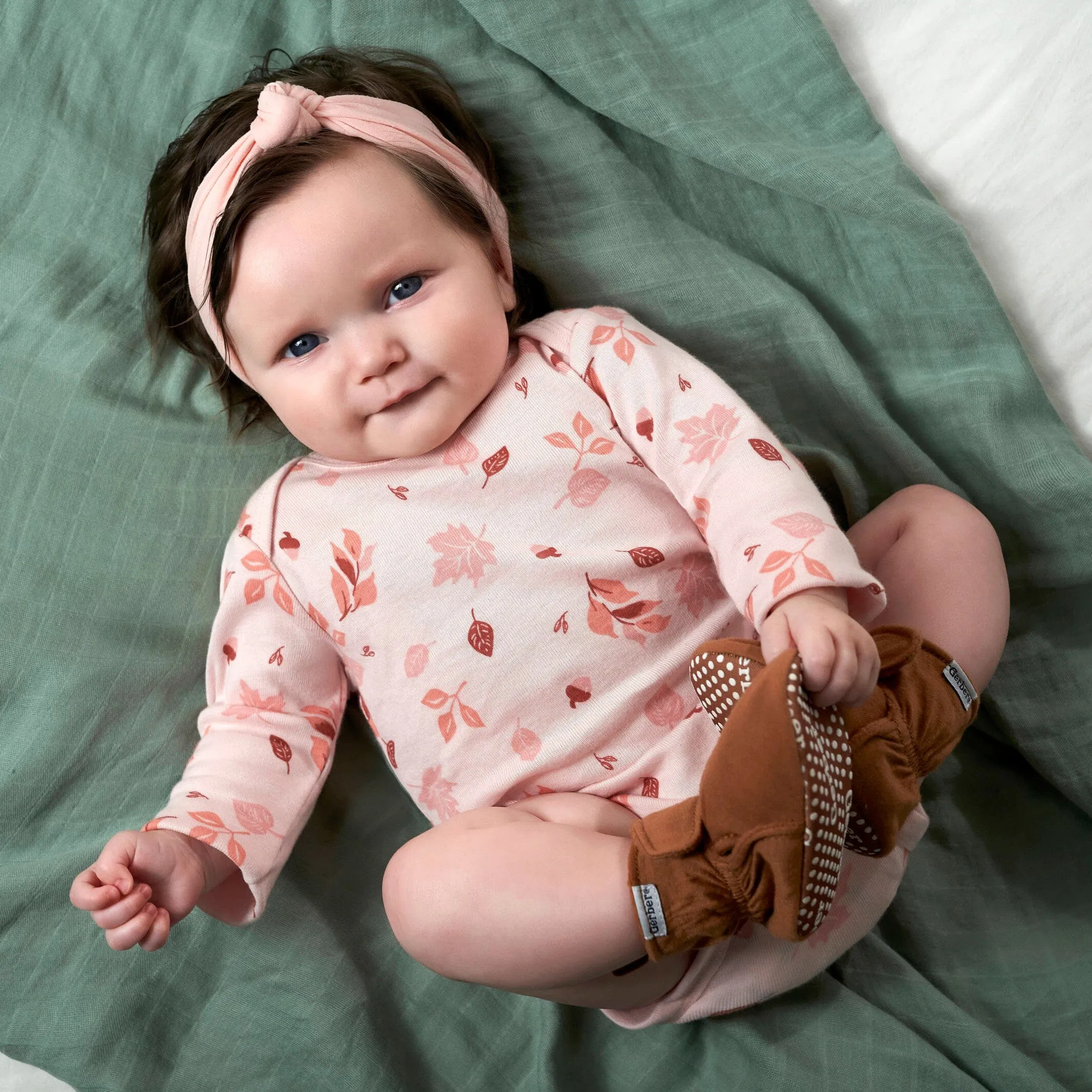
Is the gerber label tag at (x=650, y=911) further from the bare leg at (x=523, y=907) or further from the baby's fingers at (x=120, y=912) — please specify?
the baby's fingers at (x=120, y=912)

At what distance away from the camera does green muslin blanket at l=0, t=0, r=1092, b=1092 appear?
1064 millimetres

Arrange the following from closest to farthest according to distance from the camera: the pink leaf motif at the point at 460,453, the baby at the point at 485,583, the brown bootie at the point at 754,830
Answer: the brown bootie at the point at 754,830 < the baby at the point at 485,583 < the pink leaf motif at the point at 460,453

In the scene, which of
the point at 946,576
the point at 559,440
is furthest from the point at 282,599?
the point at 946,576

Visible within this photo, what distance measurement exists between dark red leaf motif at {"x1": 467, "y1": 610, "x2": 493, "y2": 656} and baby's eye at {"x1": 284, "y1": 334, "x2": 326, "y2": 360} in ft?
1.03

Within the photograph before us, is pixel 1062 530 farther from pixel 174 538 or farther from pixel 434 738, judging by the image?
pixel 174 538

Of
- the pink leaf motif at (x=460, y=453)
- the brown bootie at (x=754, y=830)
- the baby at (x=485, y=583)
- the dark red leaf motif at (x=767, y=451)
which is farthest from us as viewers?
the pink leaf motif at (x=460, y=453)

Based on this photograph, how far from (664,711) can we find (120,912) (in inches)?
20.7

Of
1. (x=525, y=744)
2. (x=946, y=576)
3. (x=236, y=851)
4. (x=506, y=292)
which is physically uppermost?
(x=506, y=292)

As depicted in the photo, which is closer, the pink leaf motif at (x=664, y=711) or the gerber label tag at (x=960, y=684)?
the gerber label tag at (x=960, y=684)

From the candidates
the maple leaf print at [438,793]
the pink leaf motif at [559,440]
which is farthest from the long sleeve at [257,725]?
the pink leaf motif at [559,440]

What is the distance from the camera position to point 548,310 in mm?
1251

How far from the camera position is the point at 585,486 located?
107 cm

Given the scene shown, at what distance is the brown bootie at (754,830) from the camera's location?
749 mm

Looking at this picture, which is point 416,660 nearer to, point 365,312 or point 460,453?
point 460,453
